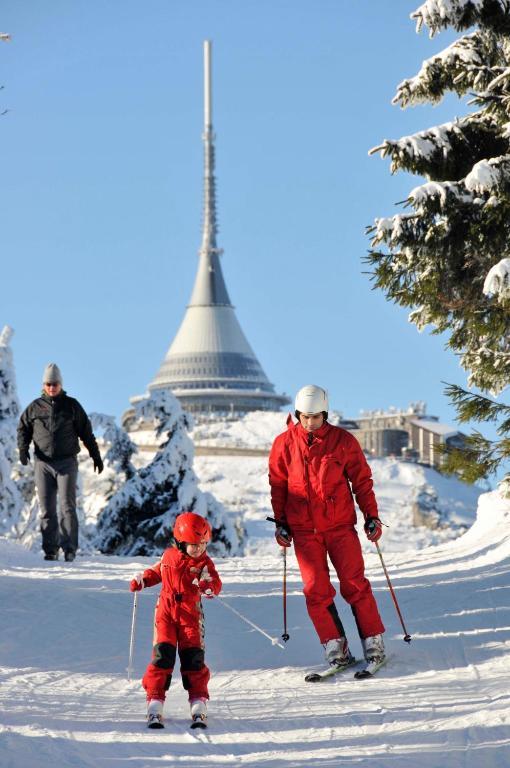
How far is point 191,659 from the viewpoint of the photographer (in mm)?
5980

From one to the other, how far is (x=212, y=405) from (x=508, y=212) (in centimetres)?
12740

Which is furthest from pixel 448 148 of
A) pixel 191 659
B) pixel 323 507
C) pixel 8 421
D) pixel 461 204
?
pixel 8 421

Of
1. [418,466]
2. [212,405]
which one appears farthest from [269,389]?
[418,466]

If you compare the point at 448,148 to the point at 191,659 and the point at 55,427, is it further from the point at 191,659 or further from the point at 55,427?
the point at 191,659

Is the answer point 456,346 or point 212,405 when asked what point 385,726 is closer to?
point 456,346

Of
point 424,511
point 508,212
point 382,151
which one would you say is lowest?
point 424,511

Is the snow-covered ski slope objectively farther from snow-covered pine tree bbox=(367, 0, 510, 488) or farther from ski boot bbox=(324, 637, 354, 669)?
snow-covered pine tree bbox=(367, 0, 510, 488)

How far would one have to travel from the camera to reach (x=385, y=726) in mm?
5570

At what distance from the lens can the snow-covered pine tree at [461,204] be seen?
9.73 metres

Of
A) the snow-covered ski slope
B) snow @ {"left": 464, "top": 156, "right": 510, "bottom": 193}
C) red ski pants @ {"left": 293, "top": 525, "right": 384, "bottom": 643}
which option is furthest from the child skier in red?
snow @ {"left": 464, "top": 156, "right": 510, "bottom": 193}

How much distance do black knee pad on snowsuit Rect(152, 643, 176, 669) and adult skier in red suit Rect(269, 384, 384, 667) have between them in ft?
3.86

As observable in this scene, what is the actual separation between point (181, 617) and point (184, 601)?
8cm

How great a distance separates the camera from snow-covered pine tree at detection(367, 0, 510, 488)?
9727 millimetres

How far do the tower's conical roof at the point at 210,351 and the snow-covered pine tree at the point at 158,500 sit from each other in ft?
352
